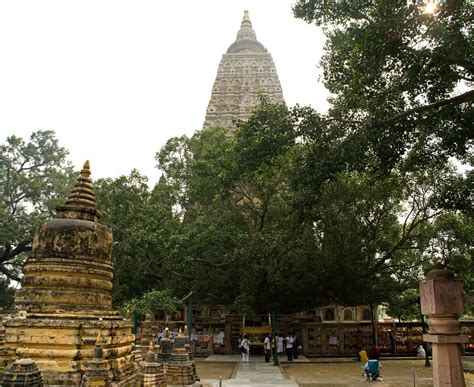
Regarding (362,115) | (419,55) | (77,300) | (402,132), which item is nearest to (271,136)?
(362,115)

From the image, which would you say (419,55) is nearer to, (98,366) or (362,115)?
(362,115)

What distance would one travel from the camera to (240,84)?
53.1 meters

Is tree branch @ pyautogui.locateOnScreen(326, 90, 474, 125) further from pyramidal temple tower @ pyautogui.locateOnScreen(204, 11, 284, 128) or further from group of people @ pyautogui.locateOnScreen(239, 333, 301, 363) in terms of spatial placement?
pyramidal temple tower @ pyautogui.locateOnScreen(204, 11, 284, 128)

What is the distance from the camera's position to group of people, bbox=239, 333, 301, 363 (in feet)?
76.9

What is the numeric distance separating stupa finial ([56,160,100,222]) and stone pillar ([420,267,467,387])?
734 cm

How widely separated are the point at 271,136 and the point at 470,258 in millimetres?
16703

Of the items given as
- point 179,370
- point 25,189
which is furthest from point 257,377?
point 25,189

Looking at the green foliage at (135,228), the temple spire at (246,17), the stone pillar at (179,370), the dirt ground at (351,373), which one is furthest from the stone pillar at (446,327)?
the temple spire at (246,17)

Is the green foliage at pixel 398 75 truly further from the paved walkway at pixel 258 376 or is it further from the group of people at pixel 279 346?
the group of people at pixel 279 346

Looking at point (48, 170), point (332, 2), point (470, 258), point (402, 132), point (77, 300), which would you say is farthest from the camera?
point (48, 170)

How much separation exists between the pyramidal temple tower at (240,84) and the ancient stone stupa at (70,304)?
37998mm

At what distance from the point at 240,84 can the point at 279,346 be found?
34.7 metres

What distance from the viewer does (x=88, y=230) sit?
939 centimetres

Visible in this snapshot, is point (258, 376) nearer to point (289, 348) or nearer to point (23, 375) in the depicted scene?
point (289, 348)
